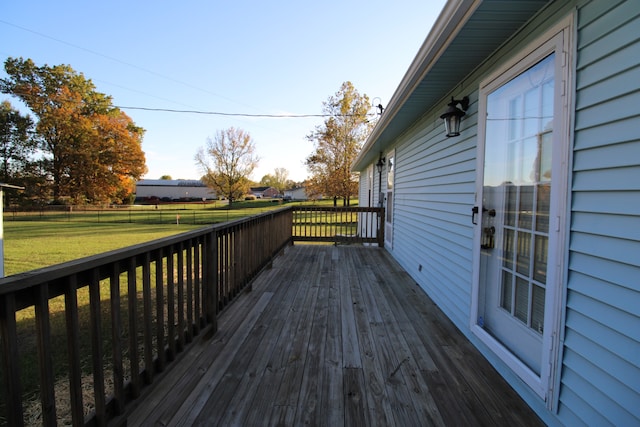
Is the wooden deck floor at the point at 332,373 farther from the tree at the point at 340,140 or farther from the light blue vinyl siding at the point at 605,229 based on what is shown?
the tree at the point at 340,140

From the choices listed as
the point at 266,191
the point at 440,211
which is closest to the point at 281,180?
the point at 266,191

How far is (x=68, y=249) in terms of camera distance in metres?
7.42

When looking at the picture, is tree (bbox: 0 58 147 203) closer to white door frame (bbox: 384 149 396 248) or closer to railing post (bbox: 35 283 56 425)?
white door frame (bbox: 384 149 396 248)

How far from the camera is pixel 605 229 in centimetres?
129

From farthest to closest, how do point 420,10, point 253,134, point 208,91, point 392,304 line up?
point 253,134, point 208,91, point 420,10, point 392,304

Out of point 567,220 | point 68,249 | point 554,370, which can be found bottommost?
point 68,249

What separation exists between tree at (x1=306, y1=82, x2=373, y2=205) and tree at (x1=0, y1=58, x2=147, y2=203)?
15103 mm

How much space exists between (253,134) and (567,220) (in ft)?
89.5

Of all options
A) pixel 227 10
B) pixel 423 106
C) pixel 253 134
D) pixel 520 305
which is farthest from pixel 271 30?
pixel 253 134

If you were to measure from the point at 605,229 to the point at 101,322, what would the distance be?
2.43 m

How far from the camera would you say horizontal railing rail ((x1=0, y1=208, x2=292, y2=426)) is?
1001 mm

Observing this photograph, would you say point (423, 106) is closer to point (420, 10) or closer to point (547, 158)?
point (547, 158)

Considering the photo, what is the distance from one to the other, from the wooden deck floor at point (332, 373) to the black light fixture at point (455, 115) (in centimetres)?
177

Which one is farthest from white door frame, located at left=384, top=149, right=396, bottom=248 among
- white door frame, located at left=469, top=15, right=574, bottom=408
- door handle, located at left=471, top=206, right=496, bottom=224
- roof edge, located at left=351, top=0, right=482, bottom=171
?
white door frame, located at left=469, top=15, right=574, bottom=408
